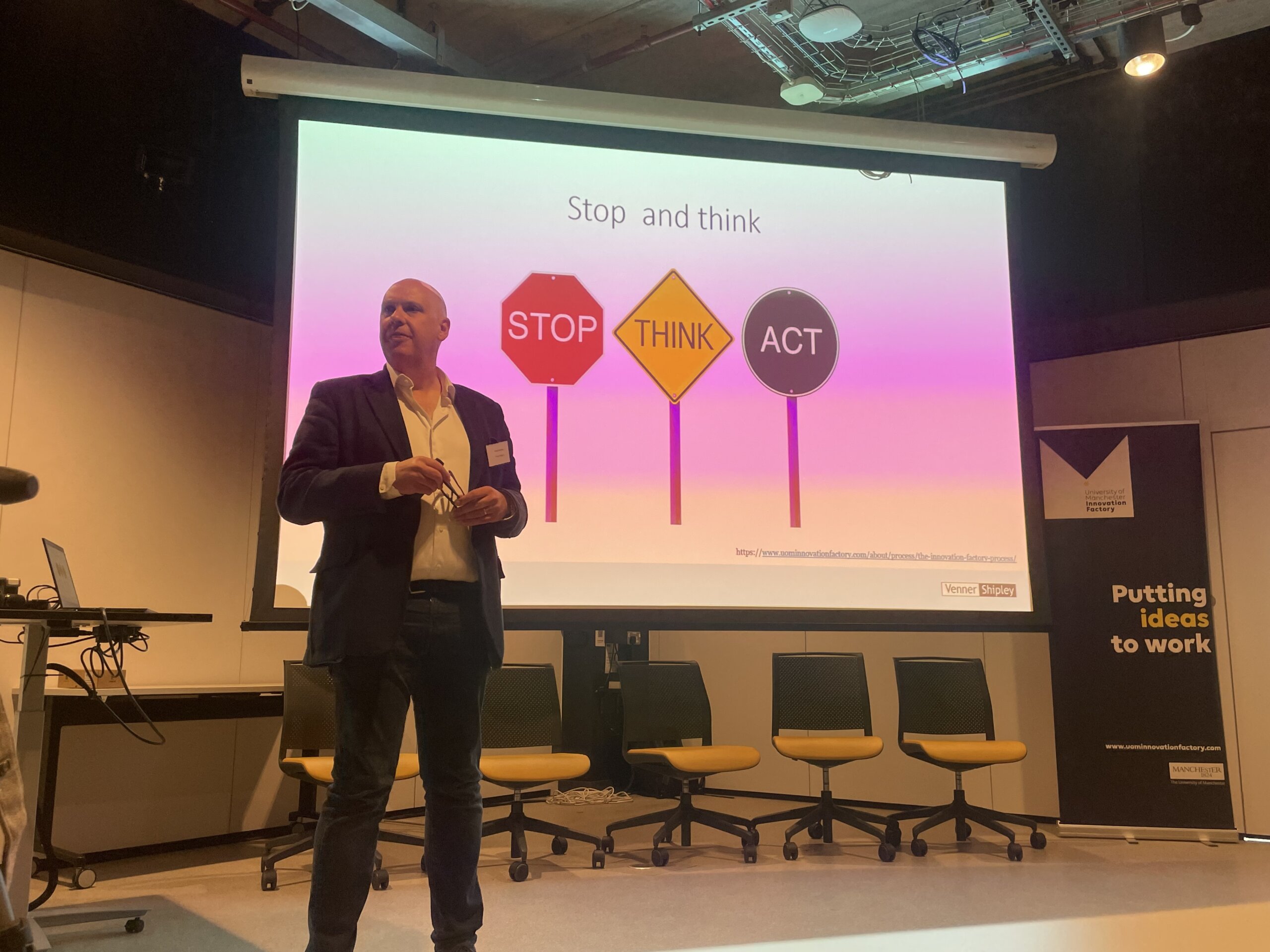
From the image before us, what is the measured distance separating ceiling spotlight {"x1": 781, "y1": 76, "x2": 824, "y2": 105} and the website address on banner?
97.7 inches

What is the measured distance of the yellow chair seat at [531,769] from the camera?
148 inches

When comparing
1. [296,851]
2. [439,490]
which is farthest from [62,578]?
[296,851]

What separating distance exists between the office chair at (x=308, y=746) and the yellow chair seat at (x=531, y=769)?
11.8 inches

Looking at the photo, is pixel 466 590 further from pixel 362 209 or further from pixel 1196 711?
pixel 1196 711

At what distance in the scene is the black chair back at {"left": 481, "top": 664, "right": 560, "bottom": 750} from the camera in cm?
410

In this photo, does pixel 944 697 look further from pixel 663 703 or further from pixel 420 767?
pixel 420 767

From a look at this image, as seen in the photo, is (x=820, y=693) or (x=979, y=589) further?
(x=820, y=693)

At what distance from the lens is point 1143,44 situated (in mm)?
4117

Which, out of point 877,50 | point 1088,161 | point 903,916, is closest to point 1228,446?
point 1088,161

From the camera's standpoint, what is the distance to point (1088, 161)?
509 centimetres

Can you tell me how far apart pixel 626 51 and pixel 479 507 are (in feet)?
11.9

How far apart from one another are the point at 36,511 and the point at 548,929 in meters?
2.63

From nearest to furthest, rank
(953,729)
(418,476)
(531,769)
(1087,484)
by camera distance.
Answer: (418,476), (531,769), (953,729), (1087,484)

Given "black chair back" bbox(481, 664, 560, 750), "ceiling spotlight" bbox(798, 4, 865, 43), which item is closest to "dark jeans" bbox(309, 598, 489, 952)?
"black chair back" bbox(481, 664, 560, 750)
